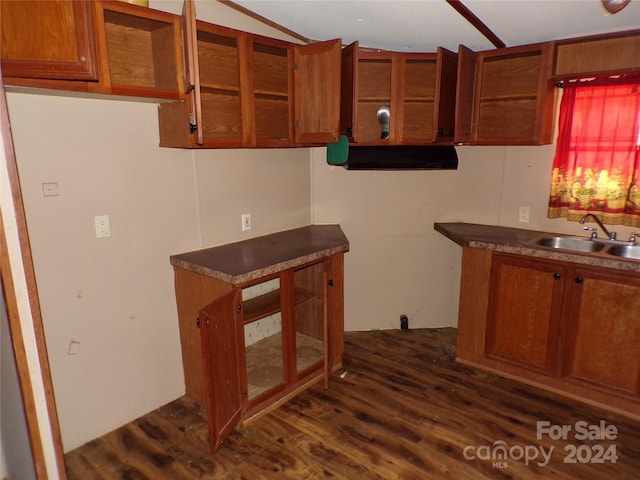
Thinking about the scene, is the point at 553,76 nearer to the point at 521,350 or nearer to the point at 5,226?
the point at 521,350

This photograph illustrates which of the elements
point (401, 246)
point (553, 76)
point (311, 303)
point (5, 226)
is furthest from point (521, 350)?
point (5, 226)

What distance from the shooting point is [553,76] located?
2.68 meters

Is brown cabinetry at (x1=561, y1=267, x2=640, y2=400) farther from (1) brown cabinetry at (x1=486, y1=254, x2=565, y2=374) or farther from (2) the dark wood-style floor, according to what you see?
(2) the dark wood-style floor

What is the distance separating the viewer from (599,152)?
9.04ft

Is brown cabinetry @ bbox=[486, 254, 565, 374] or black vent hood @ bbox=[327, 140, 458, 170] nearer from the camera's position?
brown cabinetry @ bbox=[486, 254, 565, 374]

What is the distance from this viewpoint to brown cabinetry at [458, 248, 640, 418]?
8.03 ft

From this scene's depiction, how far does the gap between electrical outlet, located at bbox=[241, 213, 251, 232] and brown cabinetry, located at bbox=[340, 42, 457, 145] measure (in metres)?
0.89

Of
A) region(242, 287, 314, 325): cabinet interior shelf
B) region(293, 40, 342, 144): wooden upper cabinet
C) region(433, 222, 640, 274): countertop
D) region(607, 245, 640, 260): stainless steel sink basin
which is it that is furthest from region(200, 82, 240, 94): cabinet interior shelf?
region(607, 245, 640, 260): stainless steel sink basin

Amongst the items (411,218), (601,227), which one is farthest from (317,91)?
(601,227)

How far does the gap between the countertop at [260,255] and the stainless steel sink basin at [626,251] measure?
1.74 meters

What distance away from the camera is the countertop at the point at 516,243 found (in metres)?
2.40

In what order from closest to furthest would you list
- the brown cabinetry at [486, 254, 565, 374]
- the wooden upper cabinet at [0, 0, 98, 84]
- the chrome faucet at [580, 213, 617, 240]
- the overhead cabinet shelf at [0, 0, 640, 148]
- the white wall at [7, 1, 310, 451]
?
the wooden upper cabinet at [0, 0, 98, 84] < the overhead cabinet shelf at [0, 0, 640, 148] < the white wall at [7, 1, 310, 451] < the brown cabinetry at [486, 254, 565, 374] < the chrome faucet at [580, 213, 617, 240]

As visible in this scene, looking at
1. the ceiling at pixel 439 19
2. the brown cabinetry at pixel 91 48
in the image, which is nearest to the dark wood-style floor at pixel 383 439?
the brown cabinetry at pixel 91 48

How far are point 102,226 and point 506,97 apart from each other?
2.64 meters
